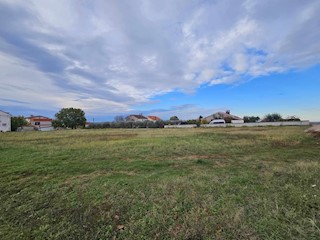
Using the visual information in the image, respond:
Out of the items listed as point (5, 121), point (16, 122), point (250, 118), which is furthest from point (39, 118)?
point (250, 118)

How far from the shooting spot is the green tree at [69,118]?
180 ft

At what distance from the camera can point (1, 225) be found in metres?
2.85

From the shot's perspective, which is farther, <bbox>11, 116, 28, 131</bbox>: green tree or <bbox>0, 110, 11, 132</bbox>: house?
<bbox>11, 116, 28, 131</bbox>: green tree

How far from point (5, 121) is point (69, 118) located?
1537 cm

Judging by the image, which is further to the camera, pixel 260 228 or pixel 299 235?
pixel 260 228

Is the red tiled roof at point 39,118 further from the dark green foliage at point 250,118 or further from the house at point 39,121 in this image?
the dark green foliage at point 250,118

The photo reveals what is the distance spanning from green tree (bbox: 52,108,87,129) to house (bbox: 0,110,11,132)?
497 inches

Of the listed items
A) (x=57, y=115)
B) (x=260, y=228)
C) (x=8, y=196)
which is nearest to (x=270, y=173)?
(x=260, y=228)

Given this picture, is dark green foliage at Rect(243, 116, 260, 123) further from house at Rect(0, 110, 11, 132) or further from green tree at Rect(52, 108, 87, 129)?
house at Rect(0, 110, 11, 132)

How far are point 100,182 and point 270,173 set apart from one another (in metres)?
4.43

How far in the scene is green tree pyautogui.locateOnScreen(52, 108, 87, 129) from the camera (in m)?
54.8

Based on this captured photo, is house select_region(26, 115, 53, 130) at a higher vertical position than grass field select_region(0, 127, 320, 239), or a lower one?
higher

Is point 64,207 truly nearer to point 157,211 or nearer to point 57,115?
point 157,211

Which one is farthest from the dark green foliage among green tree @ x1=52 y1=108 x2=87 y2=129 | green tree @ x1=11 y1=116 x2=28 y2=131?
green tree @ x1=11 y1=116 x2=28 y2=131
